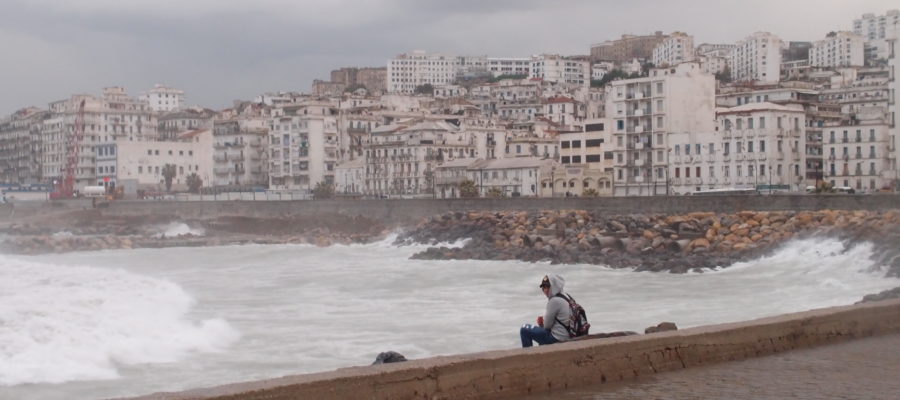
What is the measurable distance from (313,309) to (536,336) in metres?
14.7

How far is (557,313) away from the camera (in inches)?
417

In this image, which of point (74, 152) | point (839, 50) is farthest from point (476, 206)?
point (839, 50)

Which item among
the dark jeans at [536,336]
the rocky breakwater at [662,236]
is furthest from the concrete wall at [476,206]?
the dark jeans at [536,336]

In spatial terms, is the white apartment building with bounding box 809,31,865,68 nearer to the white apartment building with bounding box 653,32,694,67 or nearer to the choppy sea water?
the white apartment building with bounding box 653,32,694,67

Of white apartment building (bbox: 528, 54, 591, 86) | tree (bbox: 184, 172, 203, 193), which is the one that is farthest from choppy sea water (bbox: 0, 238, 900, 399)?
white apartment building (bbox: 528, 54, 591, 86)

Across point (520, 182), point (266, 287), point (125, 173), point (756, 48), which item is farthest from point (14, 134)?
point (266, 287)

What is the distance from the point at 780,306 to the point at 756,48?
153 m

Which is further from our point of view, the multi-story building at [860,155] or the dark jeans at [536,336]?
the multi-story building at [860,155]

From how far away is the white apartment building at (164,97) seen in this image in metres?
180

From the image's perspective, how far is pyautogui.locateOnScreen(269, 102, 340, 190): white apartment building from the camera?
3873 inches

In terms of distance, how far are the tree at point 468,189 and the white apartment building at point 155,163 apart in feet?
145

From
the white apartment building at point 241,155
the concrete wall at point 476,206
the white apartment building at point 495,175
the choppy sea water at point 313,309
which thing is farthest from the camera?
the white apartment building at point 241,155

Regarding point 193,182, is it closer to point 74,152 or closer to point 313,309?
point 74,152

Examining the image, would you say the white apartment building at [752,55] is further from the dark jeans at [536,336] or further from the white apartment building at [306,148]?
the dark jeans at [536,336]
